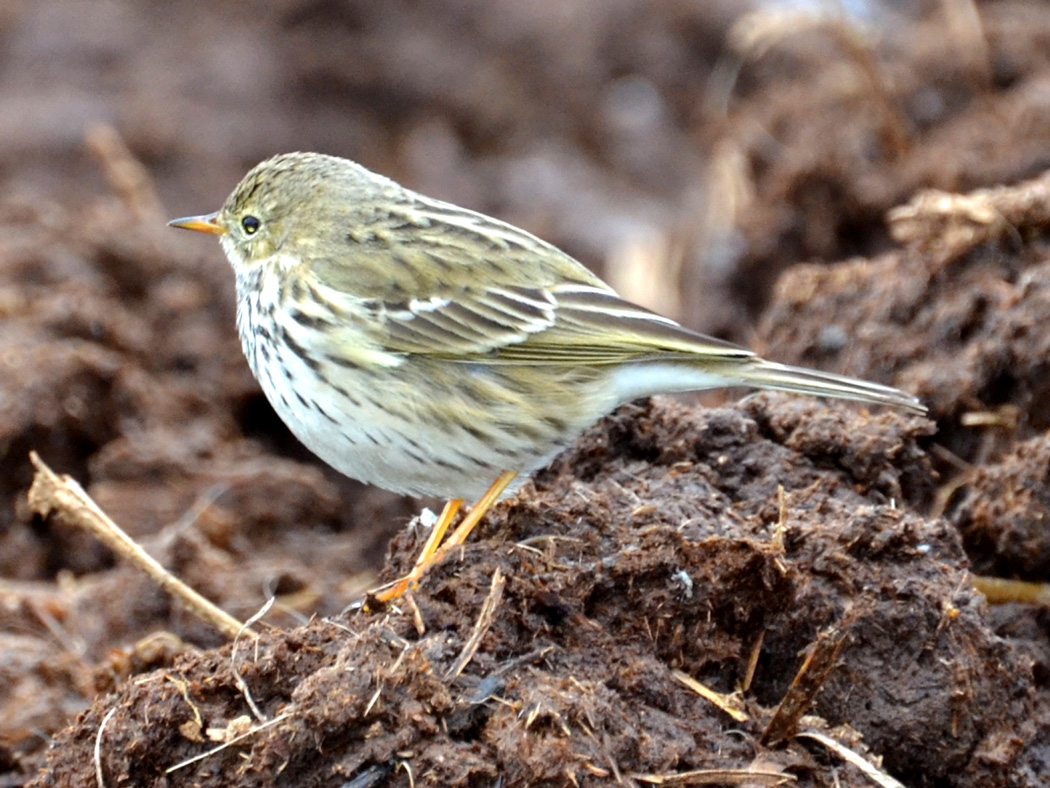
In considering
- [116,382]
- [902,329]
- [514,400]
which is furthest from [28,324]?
[902,329]

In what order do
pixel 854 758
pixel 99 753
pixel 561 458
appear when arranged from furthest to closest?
pixel 561 458
pixel 854 758
pixel 99 753

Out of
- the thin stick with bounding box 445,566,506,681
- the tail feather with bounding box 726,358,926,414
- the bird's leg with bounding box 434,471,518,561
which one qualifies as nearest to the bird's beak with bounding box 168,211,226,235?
the bird's leg with bounding box 434,471,518,561

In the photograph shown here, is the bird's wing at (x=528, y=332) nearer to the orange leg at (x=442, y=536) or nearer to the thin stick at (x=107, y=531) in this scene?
the orange leg at (x=442, y=536)

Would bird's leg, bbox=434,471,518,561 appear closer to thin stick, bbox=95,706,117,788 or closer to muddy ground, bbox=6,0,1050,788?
muddy ground, bbox=6,0,1050,788

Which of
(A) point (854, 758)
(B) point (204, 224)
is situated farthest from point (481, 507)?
(B) point (204, 224)

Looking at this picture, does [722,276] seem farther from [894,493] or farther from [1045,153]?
[894,493]

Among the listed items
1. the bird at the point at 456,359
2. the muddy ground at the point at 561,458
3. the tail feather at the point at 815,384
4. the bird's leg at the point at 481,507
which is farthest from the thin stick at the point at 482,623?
the tail feather at the point at 815,384

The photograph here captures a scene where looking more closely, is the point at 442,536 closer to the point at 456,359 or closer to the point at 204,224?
the point at 456,359
